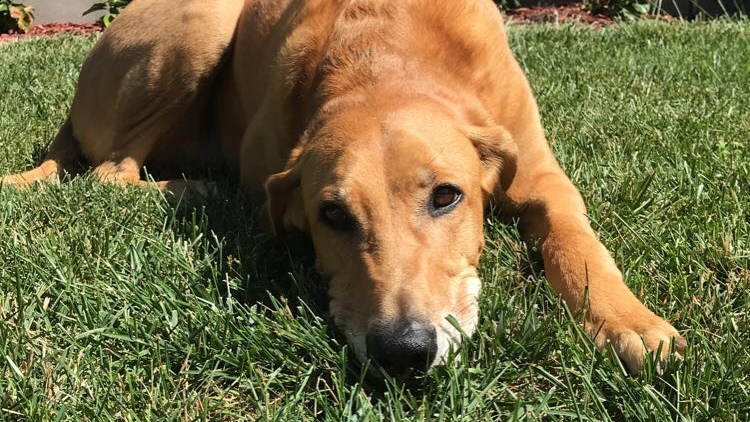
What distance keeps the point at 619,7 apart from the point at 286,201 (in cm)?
725

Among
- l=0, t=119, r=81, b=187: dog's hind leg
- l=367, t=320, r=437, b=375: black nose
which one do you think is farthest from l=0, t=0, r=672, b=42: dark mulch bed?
l=367, t=320, r=437, b=375: black nose

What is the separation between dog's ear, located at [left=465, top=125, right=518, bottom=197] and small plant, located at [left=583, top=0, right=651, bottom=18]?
6624mm

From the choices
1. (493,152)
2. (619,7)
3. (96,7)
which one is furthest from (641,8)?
(493,152)

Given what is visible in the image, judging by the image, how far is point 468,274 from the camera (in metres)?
2.54

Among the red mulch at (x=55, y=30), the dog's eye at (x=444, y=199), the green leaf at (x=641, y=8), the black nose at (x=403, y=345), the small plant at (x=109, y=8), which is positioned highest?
the dog's eye at (x=444, y=199)

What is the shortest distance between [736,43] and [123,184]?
4.78 m

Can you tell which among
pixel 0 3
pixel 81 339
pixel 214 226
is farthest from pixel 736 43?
pixel 0 3

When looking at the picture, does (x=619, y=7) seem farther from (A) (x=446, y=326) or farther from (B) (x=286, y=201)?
(A) (x=446, y=326)

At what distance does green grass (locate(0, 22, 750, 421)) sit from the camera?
2055 millimetres

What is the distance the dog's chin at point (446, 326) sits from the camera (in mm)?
Answer: 2152

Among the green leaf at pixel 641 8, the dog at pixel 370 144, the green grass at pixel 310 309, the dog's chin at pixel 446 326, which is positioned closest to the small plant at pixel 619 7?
the green leaf at pixel 641 8

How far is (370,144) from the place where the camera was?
259 centimetres

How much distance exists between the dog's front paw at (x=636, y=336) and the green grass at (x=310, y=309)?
69mm

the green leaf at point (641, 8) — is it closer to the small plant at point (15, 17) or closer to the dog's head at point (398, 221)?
the dog's head at point (398, 221)
